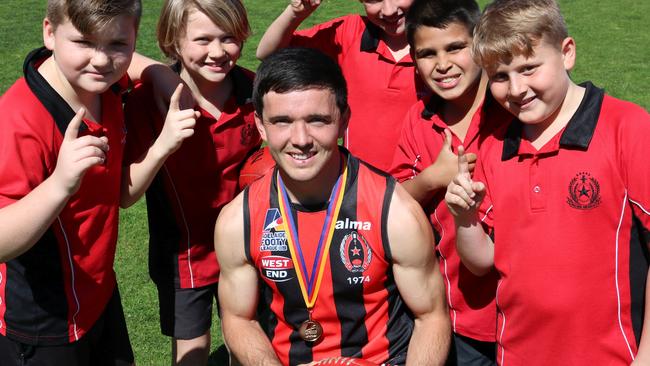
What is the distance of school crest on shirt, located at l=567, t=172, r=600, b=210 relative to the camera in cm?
324

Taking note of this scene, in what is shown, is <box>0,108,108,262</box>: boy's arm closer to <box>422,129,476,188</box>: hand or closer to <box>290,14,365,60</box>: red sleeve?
<box>422,129,476,188</box>: hand

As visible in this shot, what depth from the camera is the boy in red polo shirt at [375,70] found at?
4387 mm

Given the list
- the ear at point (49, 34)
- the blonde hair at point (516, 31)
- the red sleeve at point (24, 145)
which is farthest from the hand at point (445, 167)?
the ear at point (49, 34)

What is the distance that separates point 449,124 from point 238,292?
122 cm

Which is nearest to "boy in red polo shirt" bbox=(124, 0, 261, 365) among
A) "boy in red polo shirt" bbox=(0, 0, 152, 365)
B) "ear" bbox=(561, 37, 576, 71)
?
"boy in red polo shirt" bbox=(0, 0, 152, 365)

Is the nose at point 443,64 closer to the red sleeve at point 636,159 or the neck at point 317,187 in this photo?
the neck at point 317,187

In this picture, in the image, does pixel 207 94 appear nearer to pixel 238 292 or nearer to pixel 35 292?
pixel 238 292

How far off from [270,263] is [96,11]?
48.4 inches

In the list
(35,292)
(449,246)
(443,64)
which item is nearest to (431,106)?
(443,64)

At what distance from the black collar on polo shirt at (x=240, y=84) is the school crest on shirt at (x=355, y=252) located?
3.73 feet

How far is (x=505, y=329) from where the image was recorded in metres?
3.59

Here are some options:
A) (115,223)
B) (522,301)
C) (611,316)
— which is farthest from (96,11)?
(611,316)

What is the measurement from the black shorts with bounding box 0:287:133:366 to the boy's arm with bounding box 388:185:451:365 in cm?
141

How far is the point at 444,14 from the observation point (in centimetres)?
→ 392
